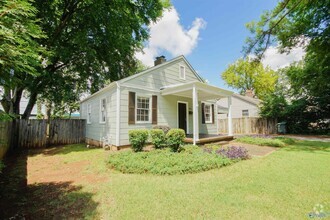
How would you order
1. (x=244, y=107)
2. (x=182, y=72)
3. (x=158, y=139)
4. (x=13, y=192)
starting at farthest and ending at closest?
(x=244, y=107), (x=182, y=72), (x=158, y=139), (x=13, y=192)

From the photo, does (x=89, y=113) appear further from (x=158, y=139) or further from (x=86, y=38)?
(x=158, y=139)

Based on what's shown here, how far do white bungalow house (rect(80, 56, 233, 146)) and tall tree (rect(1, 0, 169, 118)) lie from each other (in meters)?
2.55

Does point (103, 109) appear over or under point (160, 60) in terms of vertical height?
under

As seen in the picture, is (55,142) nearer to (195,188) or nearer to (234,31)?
(195,188)

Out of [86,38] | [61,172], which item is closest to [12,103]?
[86,38]

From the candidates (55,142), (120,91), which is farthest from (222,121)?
(55,142)

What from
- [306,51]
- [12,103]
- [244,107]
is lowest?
[12,103]

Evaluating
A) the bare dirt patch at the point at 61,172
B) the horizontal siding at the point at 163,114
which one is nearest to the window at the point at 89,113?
the horizontal siding at the point at 163,114

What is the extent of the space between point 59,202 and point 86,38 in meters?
10.6

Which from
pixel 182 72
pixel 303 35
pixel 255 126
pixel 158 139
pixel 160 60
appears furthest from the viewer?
pixel 255 126

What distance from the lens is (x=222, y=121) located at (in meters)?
20.1

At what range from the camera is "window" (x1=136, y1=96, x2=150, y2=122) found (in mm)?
9367

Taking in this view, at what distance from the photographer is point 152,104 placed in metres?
9.83

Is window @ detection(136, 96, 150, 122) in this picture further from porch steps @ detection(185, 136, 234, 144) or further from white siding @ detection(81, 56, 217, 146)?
porch steps @ detection(185, 136, 234, 144)
